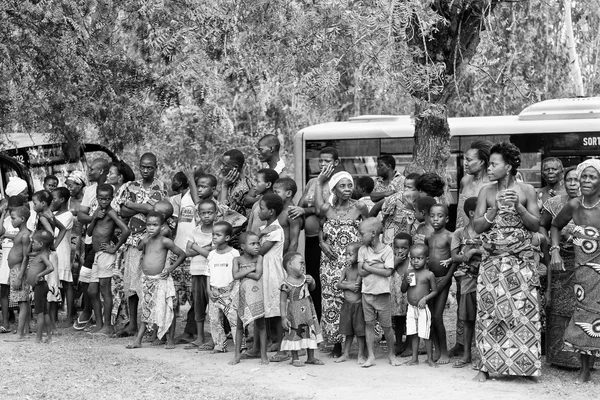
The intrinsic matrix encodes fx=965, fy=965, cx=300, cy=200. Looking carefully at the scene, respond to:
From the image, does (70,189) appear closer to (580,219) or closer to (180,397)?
(180,397)

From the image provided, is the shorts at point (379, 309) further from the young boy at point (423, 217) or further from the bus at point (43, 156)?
the bus at point (43, 156)

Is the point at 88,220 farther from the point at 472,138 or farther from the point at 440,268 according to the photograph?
the point at 472,138

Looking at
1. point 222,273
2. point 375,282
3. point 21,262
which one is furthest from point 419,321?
point 21,262

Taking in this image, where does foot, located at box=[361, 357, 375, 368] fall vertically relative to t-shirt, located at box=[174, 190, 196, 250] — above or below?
below

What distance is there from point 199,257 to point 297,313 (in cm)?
150

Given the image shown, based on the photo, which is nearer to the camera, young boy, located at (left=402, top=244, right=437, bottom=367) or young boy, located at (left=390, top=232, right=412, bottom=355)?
young boy, located at (left=402, top=244, right=437, bottom=367)

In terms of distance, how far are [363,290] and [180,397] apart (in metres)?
1.88

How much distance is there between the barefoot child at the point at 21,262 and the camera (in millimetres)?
9523

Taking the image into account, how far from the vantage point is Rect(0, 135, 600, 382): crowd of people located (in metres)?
7.32

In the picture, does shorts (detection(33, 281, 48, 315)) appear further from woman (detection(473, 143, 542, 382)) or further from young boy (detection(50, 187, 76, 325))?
woman (detection(473, 143, 542, 382))

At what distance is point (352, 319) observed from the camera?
323 inches

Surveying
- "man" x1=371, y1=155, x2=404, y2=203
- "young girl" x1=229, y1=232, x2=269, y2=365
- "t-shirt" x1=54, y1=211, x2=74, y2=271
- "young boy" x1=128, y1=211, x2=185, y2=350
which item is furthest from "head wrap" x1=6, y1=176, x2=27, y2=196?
"man" x1=371, y1=155, x2=404, y2=203

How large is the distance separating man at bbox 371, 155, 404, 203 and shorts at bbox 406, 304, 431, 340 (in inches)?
71.0

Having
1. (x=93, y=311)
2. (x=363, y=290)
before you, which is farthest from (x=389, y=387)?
(x=93, y=311)
